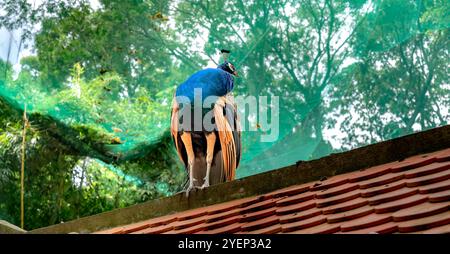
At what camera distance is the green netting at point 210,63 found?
5.72m

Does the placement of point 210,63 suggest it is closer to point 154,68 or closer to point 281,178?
point 154,68

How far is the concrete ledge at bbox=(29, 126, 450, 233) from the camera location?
266cm

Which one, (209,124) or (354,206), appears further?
(209,124)

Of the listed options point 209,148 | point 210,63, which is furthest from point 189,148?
point 210,63

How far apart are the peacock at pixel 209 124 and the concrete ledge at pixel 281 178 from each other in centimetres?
60

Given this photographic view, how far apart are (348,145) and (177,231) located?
10.2 metres

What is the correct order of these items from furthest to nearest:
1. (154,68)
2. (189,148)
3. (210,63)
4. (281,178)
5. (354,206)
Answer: (154,68)
(210,63)
(189,148)
(281,178)
(354,206)

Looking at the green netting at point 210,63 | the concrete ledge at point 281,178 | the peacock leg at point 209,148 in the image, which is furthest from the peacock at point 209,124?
the green netting at point 210,63

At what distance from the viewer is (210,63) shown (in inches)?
225

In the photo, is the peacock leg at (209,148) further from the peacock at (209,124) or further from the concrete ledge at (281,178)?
the concrete ledge at (281,178)

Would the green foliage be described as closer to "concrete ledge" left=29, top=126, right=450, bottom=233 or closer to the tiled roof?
"concrete ledge" left=29, top=126, right=450, bottom=233

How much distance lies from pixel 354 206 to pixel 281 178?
59 centimetres

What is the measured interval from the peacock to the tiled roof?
957 millimetres
